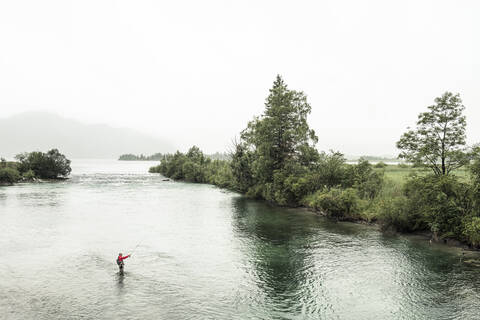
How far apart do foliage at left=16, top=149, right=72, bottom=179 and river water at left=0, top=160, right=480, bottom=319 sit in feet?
307

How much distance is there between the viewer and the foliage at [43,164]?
421 ft

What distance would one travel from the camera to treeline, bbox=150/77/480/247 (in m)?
34.4

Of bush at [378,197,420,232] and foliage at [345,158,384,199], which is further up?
foliage at [345,158,384,199]

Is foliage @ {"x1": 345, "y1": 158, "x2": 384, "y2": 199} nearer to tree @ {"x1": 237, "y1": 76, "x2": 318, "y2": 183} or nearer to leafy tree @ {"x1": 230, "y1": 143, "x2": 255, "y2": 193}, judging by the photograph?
tree @ {"x1": 237, "y1": 76, "x2": 318, "y2": 183}

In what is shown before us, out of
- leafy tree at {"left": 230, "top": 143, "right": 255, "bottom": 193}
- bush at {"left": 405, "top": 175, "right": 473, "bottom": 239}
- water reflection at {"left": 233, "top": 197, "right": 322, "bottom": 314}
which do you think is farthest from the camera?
leafy tree at {"left": 230, "top": 143, "right": 255, "bottom": 193}

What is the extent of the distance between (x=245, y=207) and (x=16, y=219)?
41306 mm

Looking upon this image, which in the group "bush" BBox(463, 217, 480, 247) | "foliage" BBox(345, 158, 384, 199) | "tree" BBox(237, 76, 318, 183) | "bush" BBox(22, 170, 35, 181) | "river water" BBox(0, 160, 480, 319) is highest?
"tree" BBox(237, 76, 318, 183)

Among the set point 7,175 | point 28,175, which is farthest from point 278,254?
point 28,175

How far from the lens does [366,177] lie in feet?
174

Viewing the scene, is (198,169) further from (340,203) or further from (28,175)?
(340,203)

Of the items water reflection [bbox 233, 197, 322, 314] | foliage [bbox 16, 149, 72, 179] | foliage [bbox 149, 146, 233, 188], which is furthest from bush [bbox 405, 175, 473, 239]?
foliage [bbox 16, 149, 72, 179]

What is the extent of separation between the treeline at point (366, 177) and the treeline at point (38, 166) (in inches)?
3578

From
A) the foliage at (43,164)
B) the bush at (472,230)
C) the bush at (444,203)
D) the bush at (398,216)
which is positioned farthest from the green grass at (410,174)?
the foliage at (43,164)

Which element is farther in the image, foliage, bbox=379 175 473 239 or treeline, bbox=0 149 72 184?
treeline, bbox=0 149 72 184
